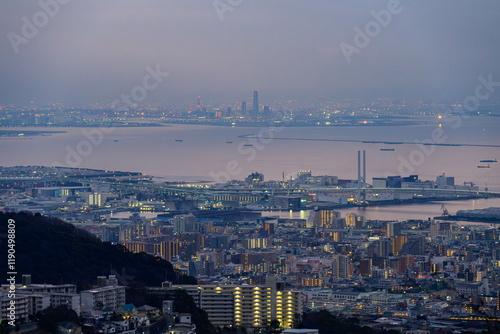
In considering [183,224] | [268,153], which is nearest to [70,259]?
[183,224]

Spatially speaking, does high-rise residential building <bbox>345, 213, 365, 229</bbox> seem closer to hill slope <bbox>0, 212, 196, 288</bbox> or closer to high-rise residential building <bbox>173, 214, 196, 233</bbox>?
high-rise residential building <bbox>173, 214, 196, 233</bbox>

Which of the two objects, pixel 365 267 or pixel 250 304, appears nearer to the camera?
pixel 250 304

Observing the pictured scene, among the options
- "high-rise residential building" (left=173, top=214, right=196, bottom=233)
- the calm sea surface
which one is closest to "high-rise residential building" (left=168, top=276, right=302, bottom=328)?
"high-rise residential building" (left=173, top=214, right=196, bottom=233)

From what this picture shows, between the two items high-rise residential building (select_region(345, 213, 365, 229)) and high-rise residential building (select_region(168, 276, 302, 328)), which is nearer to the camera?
high-rise residential building (select_region(168, 276, 302, 328))

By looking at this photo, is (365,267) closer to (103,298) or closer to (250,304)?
(250,304)

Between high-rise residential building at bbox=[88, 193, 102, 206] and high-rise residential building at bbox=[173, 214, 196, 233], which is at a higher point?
high-rise residential building at bbox=[88, 193, 102, 206]

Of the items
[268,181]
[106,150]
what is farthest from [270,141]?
[268,181]

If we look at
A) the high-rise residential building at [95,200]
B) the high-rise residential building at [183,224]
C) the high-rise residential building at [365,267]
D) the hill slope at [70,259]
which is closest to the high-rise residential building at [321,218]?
the high-rise residential building at [183,224]

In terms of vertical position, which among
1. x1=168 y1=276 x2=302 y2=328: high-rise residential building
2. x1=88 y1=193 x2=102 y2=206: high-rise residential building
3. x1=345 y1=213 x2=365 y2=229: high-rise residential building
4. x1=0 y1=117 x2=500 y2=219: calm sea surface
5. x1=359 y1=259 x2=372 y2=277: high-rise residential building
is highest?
x1=0 y1=117 x2=500 y2=219: calm sea surface

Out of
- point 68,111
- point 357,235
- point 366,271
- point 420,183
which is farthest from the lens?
point 68,111

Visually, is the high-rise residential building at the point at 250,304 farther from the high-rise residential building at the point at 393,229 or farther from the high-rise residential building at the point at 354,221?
the high-rise residential building at the point at 354,221

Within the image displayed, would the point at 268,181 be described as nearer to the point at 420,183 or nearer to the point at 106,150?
the point at 420,183
